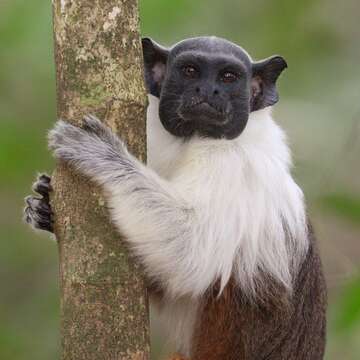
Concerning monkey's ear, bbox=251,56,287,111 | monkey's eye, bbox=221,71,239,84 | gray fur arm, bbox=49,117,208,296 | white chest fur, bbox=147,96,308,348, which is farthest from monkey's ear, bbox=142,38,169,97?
gray fur arm, bbox=49,117,208,296

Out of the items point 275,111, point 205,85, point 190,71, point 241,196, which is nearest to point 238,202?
point 241,196

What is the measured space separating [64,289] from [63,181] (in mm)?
464

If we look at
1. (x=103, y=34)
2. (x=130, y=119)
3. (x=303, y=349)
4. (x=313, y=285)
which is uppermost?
(x=103, y=34)

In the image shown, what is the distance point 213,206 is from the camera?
4332mm

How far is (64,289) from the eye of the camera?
3775 mm

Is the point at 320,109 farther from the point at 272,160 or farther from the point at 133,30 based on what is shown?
the point at 133,30

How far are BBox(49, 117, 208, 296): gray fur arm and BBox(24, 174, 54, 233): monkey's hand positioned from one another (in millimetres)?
294

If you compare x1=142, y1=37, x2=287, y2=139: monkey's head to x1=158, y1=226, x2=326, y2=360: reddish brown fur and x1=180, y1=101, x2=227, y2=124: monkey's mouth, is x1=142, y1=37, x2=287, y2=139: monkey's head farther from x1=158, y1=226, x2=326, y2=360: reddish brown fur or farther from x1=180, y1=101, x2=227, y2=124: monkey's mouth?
x1=158, y1=226, x2=326, y2=360: reddish brown fur

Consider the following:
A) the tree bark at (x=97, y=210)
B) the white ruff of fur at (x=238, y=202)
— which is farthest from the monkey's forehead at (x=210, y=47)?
the tree bark at (x=97, y=210)

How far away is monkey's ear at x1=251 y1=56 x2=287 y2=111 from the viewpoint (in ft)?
16.3

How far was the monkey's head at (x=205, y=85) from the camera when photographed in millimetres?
4605

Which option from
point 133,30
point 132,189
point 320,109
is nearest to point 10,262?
point 320,109

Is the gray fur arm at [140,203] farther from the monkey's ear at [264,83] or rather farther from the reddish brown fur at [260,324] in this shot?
the monkey's ear at [264,83]

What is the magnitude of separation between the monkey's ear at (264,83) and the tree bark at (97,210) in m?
1.27
